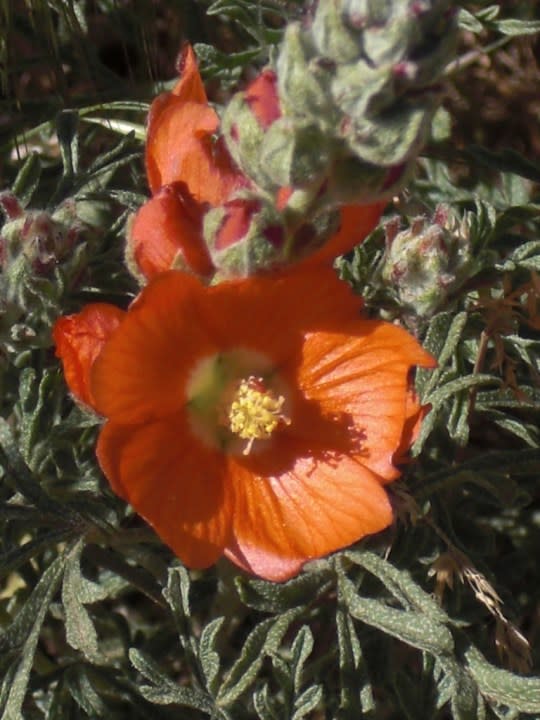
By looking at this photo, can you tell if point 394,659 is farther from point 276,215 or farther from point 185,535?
point 276,215

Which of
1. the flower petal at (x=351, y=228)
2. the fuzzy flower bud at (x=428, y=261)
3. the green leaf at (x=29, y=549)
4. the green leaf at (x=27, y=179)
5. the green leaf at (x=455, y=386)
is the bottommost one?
the green leaf at (x=29, y=549)

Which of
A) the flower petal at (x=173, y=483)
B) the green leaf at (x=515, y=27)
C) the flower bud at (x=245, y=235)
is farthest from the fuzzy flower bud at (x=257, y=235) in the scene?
the green leaf at (x=515, y=27)

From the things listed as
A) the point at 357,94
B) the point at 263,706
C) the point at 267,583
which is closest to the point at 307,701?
the point at 263,706

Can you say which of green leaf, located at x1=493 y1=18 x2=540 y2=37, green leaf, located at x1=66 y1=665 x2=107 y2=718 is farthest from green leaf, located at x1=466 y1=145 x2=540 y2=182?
green leaf, located at x1=66 y1=665 x2=107 y2=718

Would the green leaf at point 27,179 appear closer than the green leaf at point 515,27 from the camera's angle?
Yes

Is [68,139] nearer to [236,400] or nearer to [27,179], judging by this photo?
[27,179]

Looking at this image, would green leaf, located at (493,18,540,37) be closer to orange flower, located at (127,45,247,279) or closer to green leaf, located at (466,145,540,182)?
green leaf, located at (466,145,540,182)

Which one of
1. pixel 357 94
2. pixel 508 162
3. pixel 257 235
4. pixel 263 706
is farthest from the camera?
pixel 508 162

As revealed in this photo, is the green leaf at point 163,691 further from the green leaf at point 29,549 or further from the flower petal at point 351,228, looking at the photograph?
the flower petal at point 351,228

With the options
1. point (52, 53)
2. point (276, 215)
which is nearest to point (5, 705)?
point (276, 215)
